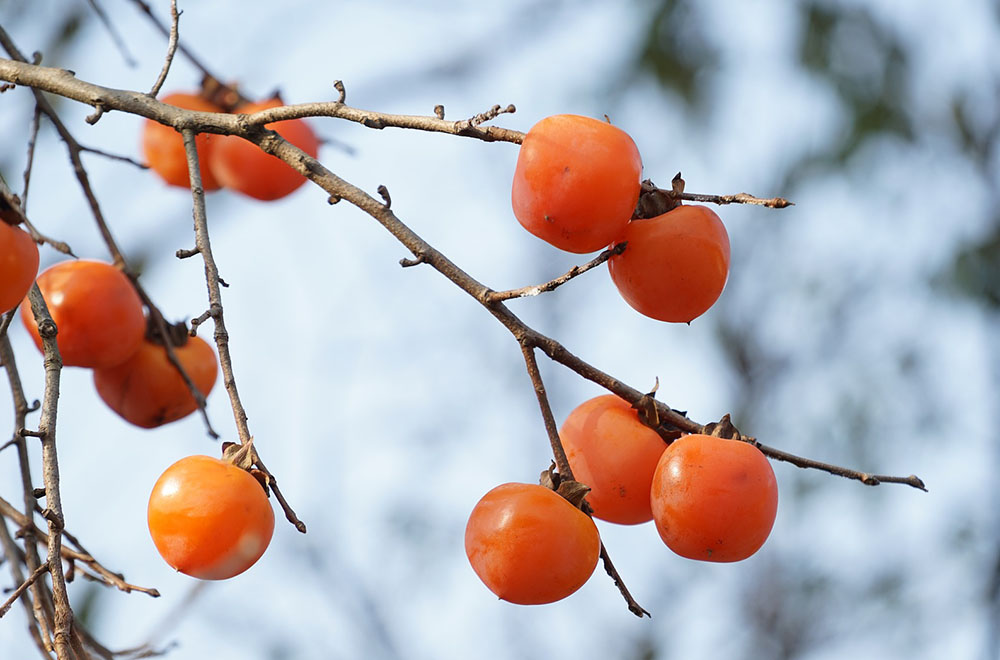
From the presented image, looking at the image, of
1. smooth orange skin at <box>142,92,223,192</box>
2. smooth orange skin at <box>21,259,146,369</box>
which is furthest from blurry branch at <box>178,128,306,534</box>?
smooth orange skin at <box>142,92,223,192</box>

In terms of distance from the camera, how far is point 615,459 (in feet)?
4.43

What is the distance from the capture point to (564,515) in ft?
4.01

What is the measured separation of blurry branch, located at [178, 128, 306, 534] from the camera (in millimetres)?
1085

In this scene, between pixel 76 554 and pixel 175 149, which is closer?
pixel 76 554

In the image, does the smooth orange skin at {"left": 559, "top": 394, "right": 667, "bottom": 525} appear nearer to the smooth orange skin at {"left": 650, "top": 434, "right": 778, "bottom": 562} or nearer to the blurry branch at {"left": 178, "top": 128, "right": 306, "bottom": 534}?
the smooth orange skin at {"left": 650, "top": 434, "right": 778, "bottom": 562}

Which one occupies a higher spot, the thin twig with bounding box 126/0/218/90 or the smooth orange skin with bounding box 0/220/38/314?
the thin twig with bounding box 126/0/218/90

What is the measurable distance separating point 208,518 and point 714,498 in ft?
1.90

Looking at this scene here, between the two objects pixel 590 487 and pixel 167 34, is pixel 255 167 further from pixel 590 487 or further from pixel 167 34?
pixel 590 487

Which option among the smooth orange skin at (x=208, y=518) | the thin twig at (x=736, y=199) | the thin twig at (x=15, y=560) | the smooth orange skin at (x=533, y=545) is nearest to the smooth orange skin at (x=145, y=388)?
the thin twig at (x=15, y=560)

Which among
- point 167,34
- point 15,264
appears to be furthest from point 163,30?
point 15,264

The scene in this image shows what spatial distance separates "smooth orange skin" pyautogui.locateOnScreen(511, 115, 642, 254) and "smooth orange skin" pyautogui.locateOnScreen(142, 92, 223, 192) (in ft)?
4.10

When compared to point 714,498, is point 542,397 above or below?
above

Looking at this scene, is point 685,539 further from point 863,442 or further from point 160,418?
point 863,442

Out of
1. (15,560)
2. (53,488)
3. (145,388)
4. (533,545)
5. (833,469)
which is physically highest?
(145,388)
